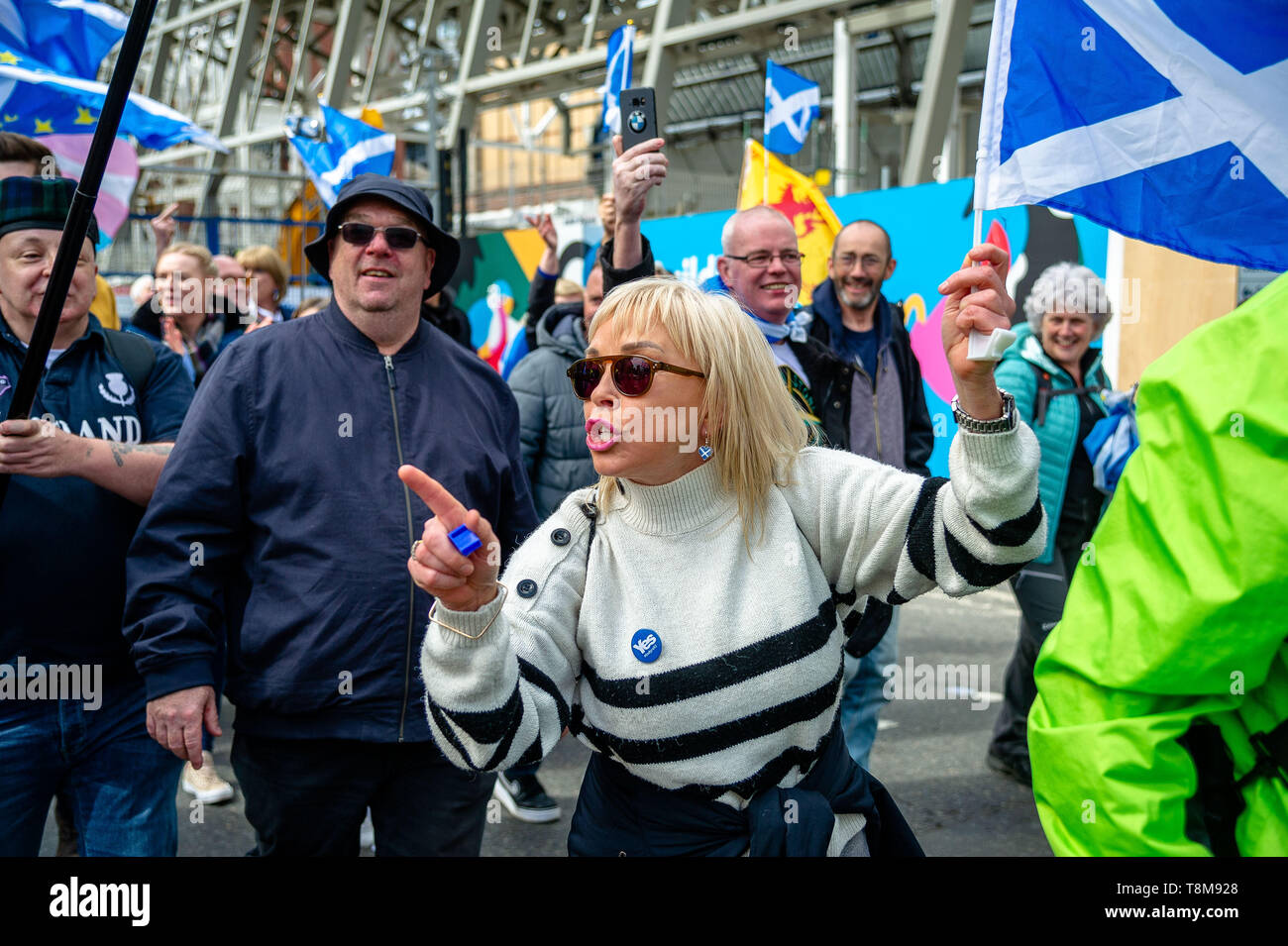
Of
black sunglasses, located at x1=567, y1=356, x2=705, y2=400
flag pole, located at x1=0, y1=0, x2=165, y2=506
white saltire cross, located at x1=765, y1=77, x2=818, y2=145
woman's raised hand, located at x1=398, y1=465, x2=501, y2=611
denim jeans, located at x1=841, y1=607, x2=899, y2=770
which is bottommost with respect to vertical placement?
denim jeans, located at x1=841, y1=607, x2=899, y2=770

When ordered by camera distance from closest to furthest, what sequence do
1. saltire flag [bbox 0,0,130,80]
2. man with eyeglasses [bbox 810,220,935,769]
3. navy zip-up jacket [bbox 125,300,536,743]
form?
navy zip-up jacket [bbox 125,300,536,743]
man with eyeglasses [bbox 810,220,935,769]
saltire flag [bbox 0,0,130,80]

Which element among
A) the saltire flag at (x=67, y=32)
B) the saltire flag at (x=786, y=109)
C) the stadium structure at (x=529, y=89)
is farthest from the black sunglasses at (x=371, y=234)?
the stadium structure at (x=529, y=89)

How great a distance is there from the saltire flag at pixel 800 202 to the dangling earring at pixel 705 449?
488 centimetres

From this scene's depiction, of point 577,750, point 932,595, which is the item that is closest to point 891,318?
point 577,750

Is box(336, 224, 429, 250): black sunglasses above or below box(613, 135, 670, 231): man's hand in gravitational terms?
below

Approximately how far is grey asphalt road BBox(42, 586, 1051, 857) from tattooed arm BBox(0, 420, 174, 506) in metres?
1.21

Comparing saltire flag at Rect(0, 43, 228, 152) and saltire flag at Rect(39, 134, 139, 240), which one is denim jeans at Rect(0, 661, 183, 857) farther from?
saltire flag at Rect(0, 43, 228, 152)

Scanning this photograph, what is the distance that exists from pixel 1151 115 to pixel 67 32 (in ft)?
17.9

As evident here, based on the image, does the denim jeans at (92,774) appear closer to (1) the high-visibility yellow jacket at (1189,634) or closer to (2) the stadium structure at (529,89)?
(1) the high-visibility yellow jacket at (1189,634)

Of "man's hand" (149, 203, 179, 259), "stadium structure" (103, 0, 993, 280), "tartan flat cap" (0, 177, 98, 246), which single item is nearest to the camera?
"tartan flat cap" (0, 177, 98, 246)

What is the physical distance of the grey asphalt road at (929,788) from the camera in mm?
4375

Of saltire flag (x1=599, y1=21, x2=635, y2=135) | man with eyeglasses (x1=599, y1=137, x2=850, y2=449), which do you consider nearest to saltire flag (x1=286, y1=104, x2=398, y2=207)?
saltire flag (x1=599, y1=21, x2=635, y2=135)

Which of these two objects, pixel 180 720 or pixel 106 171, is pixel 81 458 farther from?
pixel 106 171

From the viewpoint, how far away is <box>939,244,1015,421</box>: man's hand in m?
1.82
